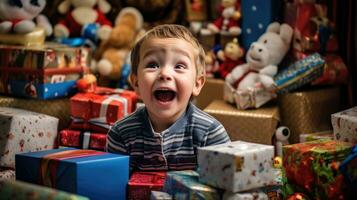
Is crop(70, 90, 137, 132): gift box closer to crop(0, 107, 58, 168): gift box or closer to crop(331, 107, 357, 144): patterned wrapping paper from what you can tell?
crop(0, 107, 58, 168): gift box

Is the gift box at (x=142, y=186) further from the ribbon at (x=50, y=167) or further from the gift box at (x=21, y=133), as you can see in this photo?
the gift box at (x=21, y=133)

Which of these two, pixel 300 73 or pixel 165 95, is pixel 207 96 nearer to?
pixel 300 73

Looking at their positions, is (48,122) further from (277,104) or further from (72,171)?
(277,104)

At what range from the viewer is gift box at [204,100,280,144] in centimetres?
202

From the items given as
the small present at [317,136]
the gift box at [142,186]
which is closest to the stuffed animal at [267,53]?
the small present at [317,136]

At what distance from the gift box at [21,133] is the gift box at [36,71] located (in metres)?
0.25

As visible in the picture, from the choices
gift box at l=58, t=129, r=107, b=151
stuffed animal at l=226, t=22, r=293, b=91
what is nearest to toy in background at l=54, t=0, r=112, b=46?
gift box at l=58, t=129, r=107, b=151

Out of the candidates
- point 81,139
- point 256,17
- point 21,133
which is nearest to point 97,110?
point 81,139

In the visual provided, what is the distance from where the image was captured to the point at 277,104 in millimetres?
2162

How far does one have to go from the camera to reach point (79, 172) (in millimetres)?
1272

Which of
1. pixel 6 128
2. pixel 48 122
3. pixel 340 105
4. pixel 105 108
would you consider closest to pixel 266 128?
pixel 340 105

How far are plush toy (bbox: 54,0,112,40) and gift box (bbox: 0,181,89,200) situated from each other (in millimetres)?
1377

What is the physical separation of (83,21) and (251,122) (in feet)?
2.98

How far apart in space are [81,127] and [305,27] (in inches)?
35.3
